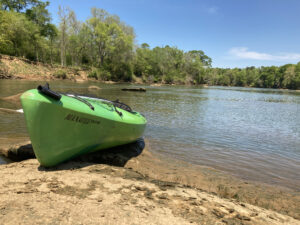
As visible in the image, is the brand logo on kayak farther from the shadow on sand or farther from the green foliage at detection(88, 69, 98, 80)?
the green foliage at detection(88, 69, 98, 80)

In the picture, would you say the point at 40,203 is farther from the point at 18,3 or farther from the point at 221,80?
the point at 221,80

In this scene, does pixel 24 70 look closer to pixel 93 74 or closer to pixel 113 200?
pixel 93 74

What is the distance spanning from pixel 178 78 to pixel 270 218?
73977mm

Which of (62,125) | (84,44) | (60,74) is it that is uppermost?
(84,44)

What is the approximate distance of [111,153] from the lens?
5.19 m

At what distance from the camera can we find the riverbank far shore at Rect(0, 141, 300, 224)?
2342 millimetres

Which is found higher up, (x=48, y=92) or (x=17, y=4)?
(x=17, y=4)

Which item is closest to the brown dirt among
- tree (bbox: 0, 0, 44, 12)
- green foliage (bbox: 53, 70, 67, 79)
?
green foliage (bbox: 53, 70, 67, 79)

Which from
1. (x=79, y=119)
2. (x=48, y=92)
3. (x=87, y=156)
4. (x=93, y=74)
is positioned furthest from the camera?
(x=93, y=74)

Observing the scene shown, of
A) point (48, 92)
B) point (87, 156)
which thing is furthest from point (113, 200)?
point (87, 156)

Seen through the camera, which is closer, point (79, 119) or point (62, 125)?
point (62, 125)

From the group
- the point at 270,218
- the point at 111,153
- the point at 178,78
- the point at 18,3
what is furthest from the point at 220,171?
the point at 178,78

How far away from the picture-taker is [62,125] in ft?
12.1

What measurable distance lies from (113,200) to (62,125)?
1779 mm
